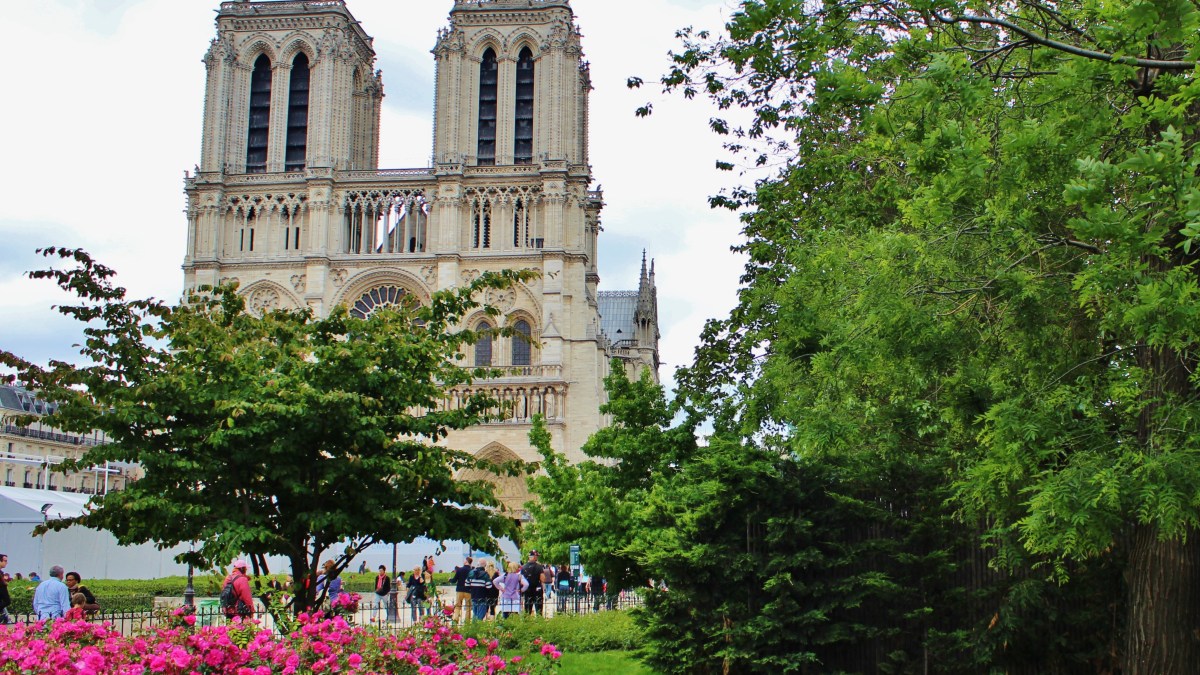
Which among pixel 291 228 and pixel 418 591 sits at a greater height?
pixel 291 228

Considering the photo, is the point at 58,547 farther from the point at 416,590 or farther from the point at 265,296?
the point at 265,296

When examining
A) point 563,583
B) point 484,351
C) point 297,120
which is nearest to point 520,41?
point 297,120

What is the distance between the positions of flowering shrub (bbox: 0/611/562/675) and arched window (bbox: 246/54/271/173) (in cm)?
4484

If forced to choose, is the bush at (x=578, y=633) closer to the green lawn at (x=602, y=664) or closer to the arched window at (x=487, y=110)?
the green lawn at (x=602, y=664)

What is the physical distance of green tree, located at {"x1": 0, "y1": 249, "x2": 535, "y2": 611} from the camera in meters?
11.4

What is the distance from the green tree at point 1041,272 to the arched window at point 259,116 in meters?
42.8

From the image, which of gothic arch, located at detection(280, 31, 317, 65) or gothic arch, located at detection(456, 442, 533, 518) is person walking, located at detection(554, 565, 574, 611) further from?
gothic arch, located at detection(280, 31, 317, 65)

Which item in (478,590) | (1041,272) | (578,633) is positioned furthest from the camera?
(478,590)

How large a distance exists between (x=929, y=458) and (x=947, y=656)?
8.29 feet

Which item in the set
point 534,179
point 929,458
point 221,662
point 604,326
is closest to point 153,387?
point 221,662

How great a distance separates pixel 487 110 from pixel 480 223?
18.1ft

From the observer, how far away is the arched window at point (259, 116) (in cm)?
5194

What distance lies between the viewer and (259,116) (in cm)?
5250

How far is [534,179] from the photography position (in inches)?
1960
